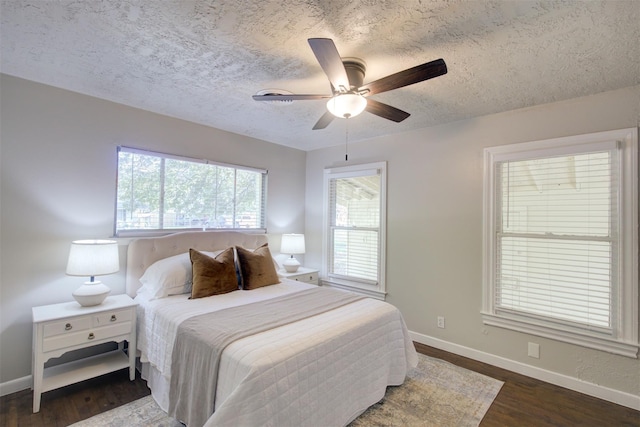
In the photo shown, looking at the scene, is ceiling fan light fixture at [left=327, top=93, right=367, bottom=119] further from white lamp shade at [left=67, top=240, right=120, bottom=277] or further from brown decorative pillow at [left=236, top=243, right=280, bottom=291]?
white lamp shade at [left=67, top=240, right=120, bottom=277]

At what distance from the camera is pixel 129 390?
7.92ft

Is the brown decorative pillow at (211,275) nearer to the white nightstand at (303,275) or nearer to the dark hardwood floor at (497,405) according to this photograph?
the dark hardwood floor at (497,405)

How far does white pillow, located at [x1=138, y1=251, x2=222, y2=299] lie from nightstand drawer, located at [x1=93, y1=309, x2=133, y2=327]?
0.22 m

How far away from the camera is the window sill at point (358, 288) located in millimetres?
3858

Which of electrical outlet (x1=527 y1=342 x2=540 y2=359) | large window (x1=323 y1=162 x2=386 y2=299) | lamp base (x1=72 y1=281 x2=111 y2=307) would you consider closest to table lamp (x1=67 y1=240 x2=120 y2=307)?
lamp base (x1=72 y1=281 x2=111 y2=307)

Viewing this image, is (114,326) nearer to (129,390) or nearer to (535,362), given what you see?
(129,390)

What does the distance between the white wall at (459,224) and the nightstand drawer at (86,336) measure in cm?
287

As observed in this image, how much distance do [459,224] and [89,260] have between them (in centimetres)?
350

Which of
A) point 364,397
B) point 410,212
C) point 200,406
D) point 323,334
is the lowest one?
point 364,397

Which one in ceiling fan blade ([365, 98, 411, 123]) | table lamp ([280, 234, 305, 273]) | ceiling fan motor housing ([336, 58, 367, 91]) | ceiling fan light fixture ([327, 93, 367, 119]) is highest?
ceiling fan motor housing ([336, 58, 367, 91])

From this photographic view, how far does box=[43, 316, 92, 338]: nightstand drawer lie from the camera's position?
214 cm

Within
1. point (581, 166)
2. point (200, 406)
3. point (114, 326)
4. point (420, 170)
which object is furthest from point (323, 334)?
point (581, 166)

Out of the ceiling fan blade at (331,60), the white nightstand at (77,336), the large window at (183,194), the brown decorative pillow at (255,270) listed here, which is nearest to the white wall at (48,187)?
the large window at (183,194)

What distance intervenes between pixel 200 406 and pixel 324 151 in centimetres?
363
